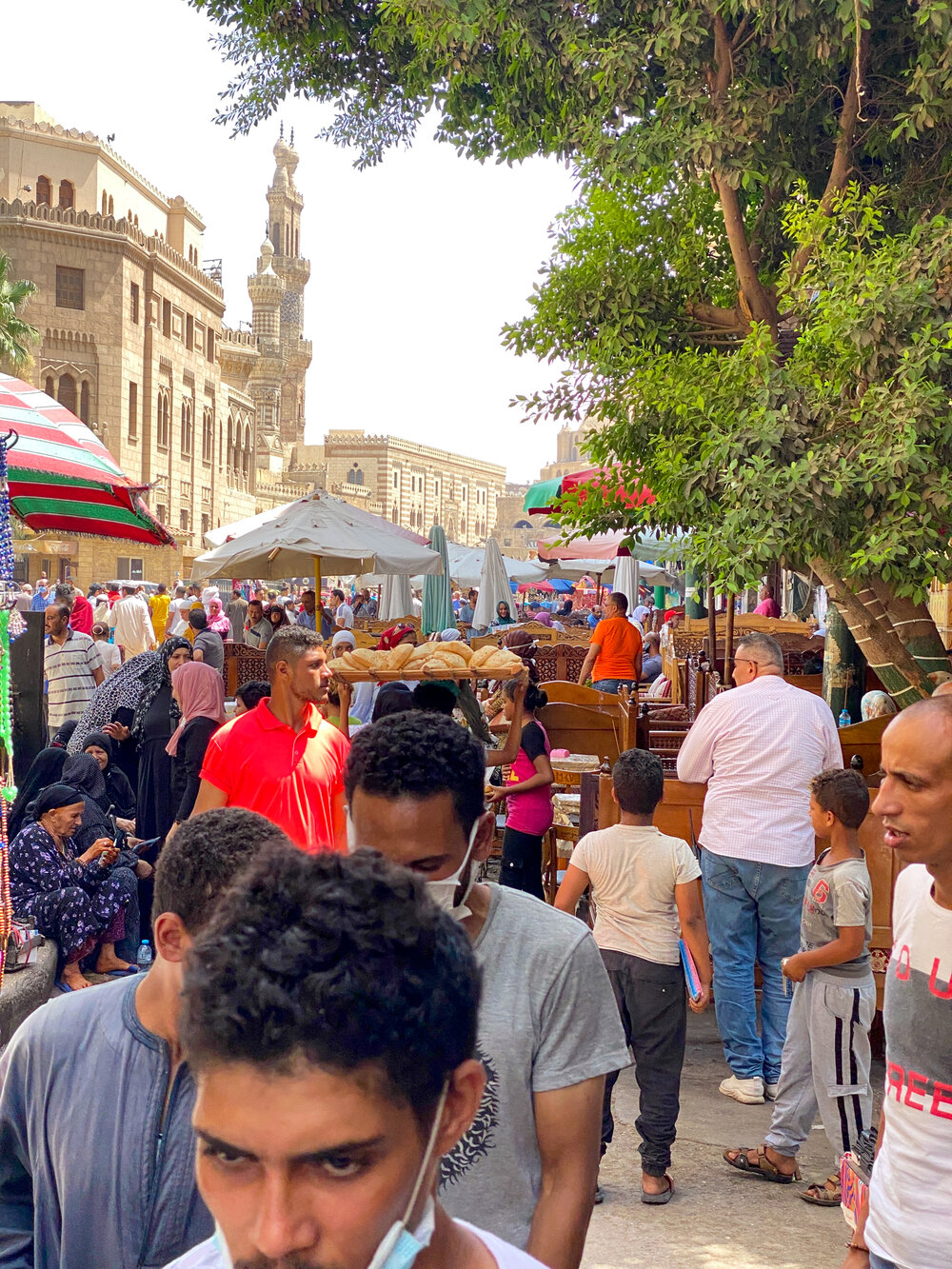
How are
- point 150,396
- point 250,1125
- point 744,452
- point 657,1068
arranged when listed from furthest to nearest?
point 150,396, point 744,452, point 657,1068, point 250,1125

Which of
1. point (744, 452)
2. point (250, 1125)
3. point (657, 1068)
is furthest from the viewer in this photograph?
point (744, 452)

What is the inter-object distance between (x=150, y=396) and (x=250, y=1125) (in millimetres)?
52897

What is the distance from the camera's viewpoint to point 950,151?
24.6 feet

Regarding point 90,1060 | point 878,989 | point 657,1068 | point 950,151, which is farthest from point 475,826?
point 950,151

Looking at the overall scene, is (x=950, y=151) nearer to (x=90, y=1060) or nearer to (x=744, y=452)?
(x=744, y=452)

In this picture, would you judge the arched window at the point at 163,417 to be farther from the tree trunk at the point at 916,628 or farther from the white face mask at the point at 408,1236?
the white face mask at the point at 408,1236

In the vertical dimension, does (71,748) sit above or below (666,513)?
below

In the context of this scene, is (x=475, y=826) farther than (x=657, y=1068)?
No

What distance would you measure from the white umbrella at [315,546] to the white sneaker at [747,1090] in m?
7.05

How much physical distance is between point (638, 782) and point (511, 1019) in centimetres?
285

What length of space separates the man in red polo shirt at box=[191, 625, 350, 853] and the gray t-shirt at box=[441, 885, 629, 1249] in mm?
2370

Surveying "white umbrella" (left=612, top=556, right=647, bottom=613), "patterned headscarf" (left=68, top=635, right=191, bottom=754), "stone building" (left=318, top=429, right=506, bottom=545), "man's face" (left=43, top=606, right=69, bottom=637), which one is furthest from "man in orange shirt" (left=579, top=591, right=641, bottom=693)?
"stone building" (left=318, top=429, right=506, bottom=545)

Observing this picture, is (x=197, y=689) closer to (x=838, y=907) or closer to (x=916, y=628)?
(x=916, y=628)

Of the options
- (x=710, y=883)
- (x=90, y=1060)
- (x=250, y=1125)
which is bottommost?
(x=710, y=883)
